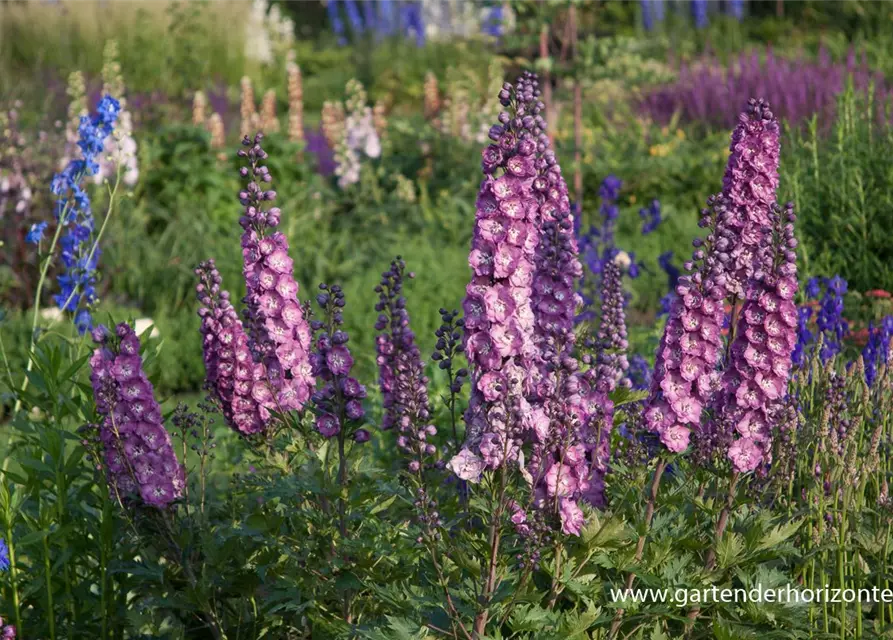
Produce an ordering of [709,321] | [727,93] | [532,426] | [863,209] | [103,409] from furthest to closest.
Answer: [727,93], [863,209], [103,409], [709,321], [532,426]

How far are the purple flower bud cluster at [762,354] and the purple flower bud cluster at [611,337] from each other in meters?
0.29

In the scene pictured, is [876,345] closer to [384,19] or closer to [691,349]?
[691,349]

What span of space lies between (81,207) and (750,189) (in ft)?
8.18

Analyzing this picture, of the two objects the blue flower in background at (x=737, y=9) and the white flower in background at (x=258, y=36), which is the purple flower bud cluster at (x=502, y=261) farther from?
the blue flower in background at (x=737, y=9)

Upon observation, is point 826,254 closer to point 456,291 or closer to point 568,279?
point 456,291

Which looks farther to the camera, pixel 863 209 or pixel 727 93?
pixel 727 93

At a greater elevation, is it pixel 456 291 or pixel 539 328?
pixel 539 328

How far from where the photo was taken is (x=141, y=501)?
3.10 meters

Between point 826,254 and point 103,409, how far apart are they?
4.60m

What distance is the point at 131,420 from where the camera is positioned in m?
2.98

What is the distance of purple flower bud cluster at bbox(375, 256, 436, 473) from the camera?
2.74 m

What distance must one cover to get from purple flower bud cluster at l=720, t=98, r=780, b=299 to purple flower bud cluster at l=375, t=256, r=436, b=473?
0.85 m

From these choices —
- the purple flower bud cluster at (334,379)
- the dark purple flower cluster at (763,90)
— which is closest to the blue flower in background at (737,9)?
the dark purple flower cluster at (763,90)

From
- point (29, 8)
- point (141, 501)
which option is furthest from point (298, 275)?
point (29, 8)
